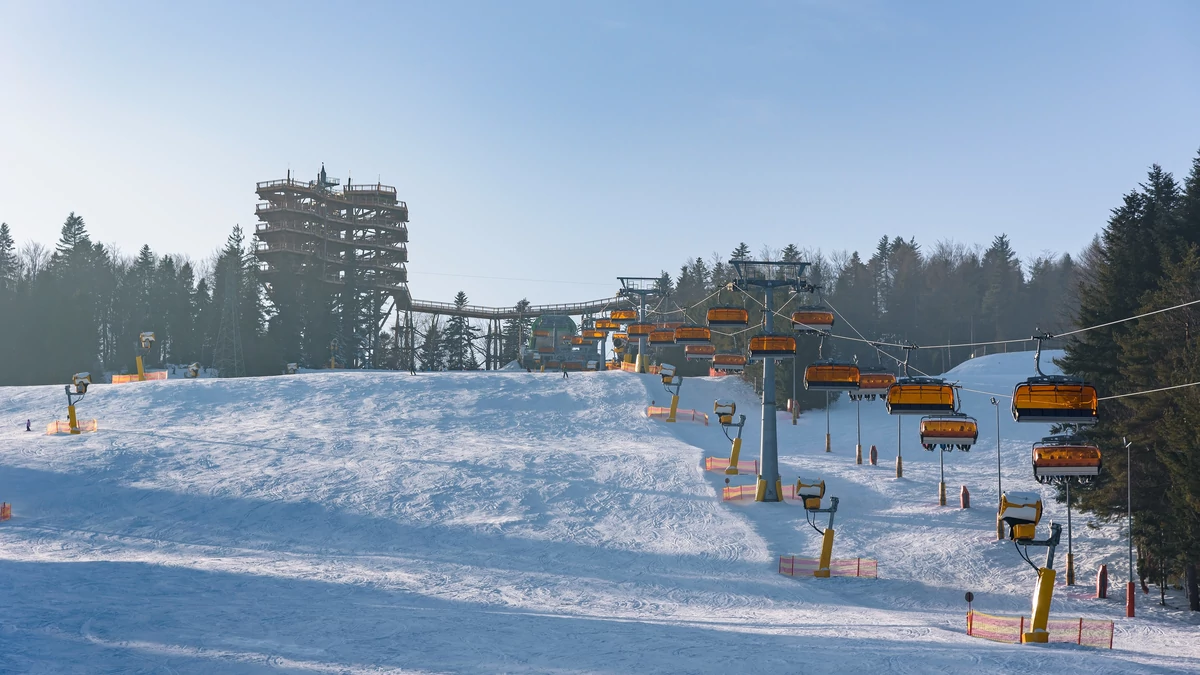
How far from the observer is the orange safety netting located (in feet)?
153

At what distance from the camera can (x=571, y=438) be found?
49062 mm

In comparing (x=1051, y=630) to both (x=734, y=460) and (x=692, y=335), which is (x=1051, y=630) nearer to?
(x=734, y=460)

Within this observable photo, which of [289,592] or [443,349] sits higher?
[443,349]

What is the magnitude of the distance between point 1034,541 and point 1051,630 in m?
2.02

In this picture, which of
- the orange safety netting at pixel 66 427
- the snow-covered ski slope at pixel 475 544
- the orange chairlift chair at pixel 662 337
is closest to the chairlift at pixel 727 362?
the snow-covered ski slope at pixel 475 544

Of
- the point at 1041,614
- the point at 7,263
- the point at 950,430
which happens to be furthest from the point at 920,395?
the point at 7,263

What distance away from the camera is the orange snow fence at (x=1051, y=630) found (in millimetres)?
20938

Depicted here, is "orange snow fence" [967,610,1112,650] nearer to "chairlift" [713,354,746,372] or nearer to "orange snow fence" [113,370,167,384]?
"chairlift" [713,354,746,372]

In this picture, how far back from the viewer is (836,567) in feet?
95.6

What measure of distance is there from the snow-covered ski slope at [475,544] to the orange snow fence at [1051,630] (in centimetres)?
61

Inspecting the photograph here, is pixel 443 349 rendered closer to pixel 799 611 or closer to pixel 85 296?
pixel 85 296

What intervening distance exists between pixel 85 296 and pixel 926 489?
251ft

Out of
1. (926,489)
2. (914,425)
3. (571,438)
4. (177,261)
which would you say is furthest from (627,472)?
(177,261)

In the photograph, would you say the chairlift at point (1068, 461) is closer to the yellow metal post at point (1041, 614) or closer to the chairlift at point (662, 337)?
the yellow metal post at point (1041, 614)
